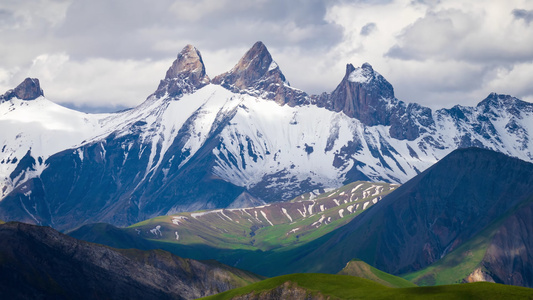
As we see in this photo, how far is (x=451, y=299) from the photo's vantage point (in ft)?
644

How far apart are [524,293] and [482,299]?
953 cm

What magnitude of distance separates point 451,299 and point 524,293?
17.2 meters

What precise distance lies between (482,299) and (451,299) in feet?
26.7

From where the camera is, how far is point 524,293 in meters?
188

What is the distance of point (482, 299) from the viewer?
7515 inches
